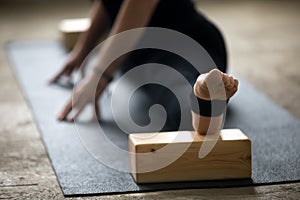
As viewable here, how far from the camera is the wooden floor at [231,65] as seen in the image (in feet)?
4.75

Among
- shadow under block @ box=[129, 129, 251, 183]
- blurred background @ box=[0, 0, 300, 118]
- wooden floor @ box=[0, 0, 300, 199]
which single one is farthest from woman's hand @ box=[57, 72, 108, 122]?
blurred background @ box=[0, 0, 300, 118]

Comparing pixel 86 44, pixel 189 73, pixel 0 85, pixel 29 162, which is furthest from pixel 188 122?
pixel 0 85

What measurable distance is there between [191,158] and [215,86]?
0.61 ft

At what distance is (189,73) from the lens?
1.79 metres

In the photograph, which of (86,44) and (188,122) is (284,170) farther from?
(86,44)

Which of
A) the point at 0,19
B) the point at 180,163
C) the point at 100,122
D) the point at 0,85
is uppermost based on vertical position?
the point at 180,163

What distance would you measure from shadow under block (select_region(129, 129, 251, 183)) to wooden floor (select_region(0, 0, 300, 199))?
5 cm

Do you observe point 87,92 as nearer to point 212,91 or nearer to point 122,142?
point 122,142

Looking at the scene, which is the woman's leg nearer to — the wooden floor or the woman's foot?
the woman's foot

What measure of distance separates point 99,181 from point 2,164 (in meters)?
0.29

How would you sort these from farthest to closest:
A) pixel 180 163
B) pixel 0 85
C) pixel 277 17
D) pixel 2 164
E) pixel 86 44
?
pixel 277 17 < pixel 0 85 < pixel 86 44 < pixel 2 164 < pixel 180 163

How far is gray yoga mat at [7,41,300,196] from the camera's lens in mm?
1478

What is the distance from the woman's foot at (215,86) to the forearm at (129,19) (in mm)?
462

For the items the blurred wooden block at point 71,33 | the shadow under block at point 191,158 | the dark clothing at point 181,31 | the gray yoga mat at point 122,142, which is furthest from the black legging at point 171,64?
the blurred wooden block at point 71,33
